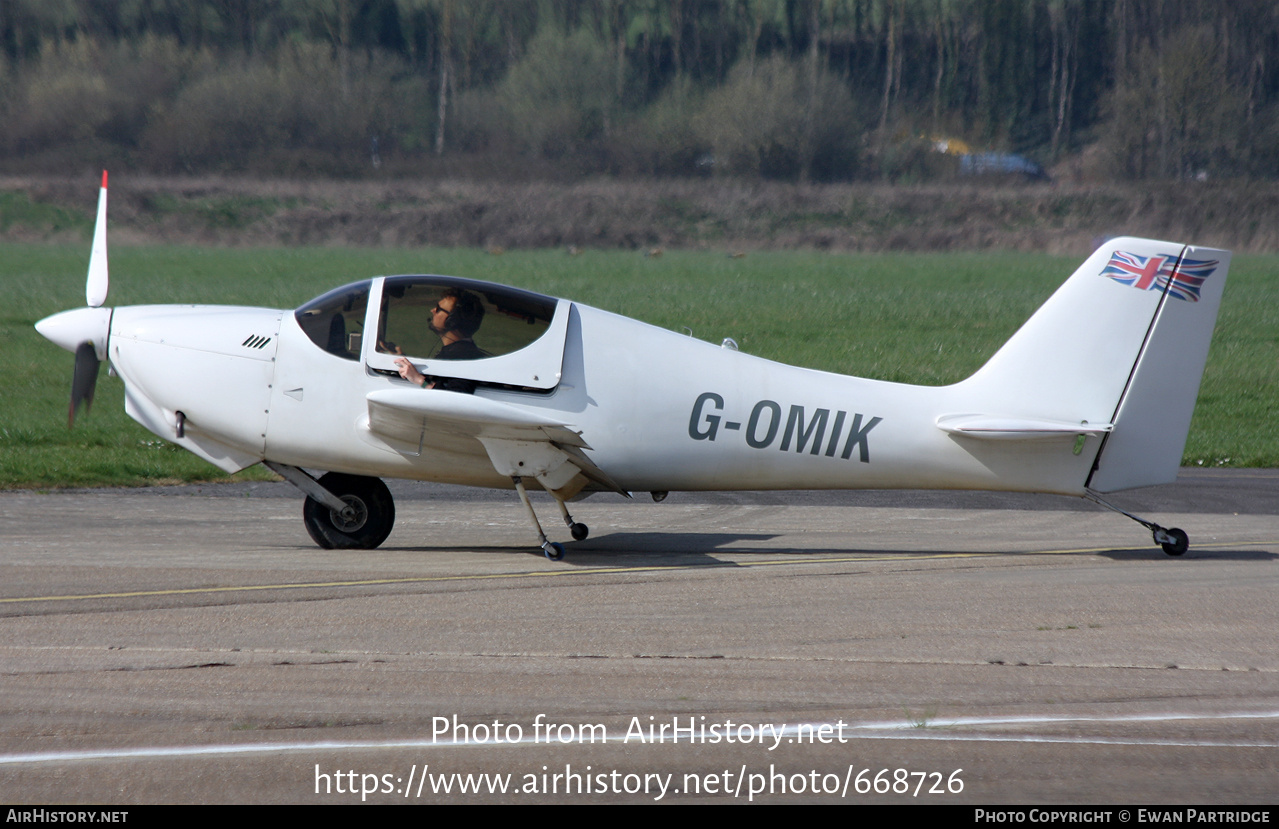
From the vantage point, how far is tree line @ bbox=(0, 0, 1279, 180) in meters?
55.4

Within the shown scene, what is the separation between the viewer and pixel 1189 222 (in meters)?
50.5

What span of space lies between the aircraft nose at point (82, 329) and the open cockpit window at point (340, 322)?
5.20 ft

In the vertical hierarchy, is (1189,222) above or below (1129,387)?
below

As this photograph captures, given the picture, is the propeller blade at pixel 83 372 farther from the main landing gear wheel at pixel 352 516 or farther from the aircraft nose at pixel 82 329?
the main landing gear wheel at pixel 352 516

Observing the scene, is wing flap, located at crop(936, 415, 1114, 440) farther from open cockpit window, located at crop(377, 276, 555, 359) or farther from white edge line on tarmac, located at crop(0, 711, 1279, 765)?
white edge line on tarmac, located at crop(0, 711, 1279, 765)

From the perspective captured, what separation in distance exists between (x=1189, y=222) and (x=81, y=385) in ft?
168

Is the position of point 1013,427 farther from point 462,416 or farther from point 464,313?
point 464,313

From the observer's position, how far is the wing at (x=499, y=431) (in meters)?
7.91

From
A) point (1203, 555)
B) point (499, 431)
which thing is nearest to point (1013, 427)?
point (1203, 555)

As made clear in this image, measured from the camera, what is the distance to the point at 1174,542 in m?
8.88

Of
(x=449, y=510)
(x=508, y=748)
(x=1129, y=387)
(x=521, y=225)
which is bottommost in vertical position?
(x=521, y=225)

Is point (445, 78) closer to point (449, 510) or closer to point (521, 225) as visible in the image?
point (521, 225)

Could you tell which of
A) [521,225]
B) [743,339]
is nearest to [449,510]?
[743,339]

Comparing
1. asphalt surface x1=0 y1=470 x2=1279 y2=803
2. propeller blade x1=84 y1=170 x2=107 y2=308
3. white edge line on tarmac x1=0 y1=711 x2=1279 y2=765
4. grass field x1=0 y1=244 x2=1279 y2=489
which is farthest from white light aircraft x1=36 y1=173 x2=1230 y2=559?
grass field x1=0 y1=244 x2=1279 y2=489
